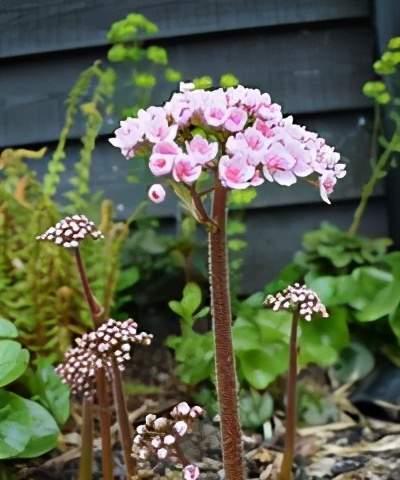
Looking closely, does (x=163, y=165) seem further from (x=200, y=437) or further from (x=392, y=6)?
(x=392, y=6)

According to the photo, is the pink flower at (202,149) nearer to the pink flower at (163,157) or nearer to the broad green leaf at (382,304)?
the pink flower at (163,157)

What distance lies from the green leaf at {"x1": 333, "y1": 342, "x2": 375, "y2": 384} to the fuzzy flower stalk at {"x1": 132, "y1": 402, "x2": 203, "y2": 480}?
709mm

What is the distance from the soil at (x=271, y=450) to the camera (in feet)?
3.87

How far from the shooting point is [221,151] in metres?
0.81

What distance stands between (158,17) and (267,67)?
234 mm

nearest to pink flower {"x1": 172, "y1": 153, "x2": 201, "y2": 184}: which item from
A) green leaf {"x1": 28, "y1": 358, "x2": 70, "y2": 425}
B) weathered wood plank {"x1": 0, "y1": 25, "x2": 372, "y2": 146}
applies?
green leaf {"x1": 28, "y1": 358, "x2": 70, "y2": 425}

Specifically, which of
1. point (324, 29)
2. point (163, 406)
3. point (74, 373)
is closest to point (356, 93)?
point (324, 29)

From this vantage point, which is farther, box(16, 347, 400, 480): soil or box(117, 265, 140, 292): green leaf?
box(117, 265, 140, 292): green leaf

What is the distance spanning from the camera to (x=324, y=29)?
5.67 feet

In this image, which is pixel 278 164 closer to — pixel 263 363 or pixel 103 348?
pixel 103 348

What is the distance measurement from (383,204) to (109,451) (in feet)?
3.14

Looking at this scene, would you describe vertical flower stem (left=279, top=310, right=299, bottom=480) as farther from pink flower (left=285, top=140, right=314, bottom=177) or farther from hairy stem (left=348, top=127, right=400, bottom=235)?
hairy stem (left=348, top=127, right=400, bottom=235)

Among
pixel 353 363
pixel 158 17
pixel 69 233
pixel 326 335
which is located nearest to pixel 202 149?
pixel 69 233

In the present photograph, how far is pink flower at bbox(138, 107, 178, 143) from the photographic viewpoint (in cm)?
77
